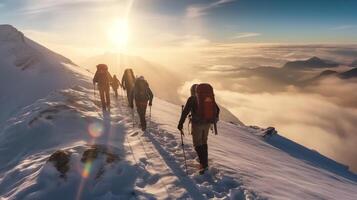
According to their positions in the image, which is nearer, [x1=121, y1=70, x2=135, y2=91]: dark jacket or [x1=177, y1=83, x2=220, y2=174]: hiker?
[x1=177, y1=83, x2=220, y2=174]: hiker

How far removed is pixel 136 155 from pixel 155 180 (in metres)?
2.37

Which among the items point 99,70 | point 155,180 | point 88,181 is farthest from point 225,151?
point 99,70

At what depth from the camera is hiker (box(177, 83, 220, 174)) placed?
1145 cm

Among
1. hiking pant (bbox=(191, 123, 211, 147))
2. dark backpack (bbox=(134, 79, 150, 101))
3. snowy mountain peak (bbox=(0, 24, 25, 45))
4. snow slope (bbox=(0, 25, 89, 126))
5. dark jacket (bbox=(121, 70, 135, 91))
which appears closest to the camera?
hiking pant (bbox=(191, 123, 211, 147))

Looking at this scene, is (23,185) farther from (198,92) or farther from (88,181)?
(198,92)

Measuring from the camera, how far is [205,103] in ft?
37.8

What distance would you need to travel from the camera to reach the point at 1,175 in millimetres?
13508

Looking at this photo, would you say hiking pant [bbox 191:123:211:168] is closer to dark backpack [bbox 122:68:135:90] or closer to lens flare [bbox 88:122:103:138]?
lens flare [bbox 88:122:103:138]

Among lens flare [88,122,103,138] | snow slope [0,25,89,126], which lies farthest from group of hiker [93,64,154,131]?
snow slope [0,25,89,126]

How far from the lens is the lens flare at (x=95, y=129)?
1658 centimetres

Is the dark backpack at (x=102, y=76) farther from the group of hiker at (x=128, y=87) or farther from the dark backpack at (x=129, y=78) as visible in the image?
the dark backpack at (x=129, y=78)

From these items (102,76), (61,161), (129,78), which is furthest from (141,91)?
(129,78)

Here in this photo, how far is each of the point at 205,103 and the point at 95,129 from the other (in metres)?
7.92

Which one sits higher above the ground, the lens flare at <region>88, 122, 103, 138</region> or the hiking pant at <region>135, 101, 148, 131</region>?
the hiking pant at <region>135, 101, 148, 131</region>
